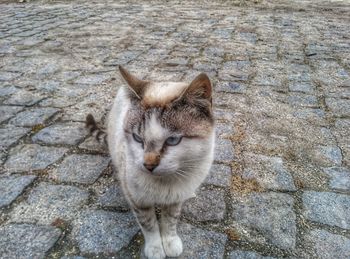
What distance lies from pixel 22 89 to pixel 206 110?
3.35m

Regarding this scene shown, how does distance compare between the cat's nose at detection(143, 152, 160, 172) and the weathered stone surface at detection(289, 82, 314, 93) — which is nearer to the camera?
the cat's nose at detection(143, 152, 160, 172)

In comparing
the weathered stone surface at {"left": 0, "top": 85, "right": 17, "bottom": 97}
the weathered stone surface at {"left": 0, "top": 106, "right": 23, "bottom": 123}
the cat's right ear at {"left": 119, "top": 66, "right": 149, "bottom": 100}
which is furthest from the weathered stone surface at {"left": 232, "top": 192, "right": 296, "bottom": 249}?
the weathered stone surface at {"left": 0, "top": 85, "right": 17, "bottom": 97}

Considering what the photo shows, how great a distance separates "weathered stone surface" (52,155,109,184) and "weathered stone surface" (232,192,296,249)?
1.24 m

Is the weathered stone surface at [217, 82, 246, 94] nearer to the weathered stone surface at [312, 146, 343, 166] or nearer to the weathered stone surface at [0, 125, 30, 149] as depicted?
the weathered stone surface at [312, 146, 343, 166]

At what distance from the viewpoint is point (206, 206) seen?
279 cm

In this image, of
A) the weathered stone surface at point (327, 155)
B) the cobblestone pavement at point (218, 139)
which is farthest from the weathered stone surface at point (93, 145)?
the weathered stone surface at point (327, 155)

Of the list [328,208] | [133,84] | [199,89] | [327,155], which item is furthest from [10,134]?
[327,155]

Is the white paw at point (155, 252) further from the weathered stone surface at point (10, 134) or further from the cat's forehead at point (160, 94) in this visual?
the weathered stone surface at point (10, 134)

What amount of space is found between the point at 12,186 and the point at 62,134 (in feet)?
2.92

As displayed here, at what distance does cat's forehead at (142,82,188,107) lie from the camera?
2.17 m

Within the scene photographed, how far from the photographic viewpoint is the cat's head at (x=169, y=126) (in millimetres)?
2041

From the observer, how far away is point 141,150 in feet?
6.97

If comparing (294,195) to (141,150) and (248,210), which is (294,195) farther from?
(141,150)

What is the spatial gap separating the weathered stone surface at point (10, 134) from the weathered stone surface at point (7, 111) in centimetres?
26
